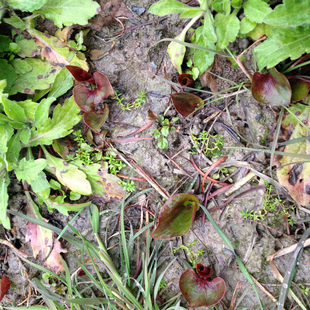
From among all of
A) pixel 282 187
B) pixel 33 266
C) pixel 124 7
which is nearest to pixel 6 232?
pixel 33 266

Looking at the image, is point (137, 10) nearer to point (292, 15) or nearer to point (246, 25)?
point (246, 25)

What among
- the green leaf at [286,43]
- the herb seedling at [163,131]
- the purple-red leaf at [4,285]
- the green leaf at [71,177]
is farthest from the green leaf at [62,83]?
the purple-red leaf at [4,285]

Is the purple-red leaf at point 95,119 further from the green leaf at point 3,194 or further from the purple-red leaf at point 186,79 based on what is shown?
the green leaf at point 3,194

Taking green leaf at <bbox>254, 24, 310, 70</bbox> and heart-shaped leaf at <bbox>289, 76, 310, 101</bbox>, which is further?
heart-shaped leaf at <bbox>289, 76, 310, 101</bbox>

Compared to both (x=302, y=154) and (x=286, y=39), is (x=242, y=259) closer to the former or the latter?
(x=302, y=154)

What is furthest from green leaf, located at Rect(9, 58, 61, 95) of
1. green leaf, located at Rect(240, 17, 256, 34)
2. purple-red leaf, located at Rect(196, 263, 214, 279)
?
purple-red leaf, located at Rect(196, 263, 214, 279)

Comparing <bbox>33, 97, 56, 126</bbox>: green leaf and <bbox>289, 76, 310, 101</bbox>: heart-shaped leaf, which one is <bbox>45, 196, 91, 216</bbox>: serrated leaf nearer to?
<bbox>33, 97, 56, 126</bbox>: green leaf
